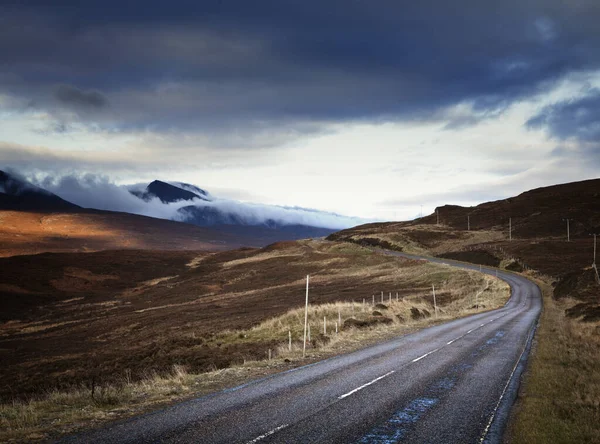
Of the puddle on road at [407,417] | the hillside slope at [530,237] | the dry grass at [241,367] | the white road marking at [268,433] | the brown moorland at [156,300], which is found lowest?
the brown moorland at [156,300]

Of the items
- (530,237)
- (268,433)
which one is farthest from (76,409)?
(530,237)

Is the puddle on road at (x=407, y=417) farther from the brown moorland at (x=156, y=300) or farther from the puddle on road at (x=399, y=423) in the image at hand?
the brown moorland at (x=156, y=300)

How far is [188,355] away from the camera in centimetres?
3069

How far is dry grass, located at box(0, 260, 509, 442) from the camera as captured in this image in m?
11.9

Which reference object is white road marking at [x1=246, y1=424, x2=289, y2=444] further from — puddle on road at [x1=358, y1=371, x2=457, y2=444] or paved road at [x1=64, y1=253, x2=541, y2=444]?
puddle on road at [x1=358, y1=371, x2=457, y2=444]

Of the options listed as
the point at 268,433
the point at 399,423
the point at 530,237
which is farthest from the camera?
the point at 530,237

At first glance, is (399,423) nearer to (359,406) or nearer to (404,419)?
(404,419)

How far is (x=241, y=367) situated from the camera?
19656mm

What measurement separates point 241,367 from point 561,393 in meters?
12.2

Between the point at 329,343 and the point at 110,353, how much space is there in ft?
66.3

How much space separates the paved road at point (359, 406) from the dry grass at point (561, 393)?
0.64 m

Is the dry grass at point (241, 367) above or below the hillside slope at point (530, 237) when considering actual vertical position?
below

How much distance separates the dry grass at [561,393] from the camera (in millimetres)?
10930

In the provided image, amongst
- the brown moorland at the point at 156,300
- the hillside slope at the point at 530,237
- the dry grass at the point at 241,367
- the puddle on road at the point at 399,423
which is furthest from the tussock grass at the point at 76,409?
the hillside slope at the point at 530,237
